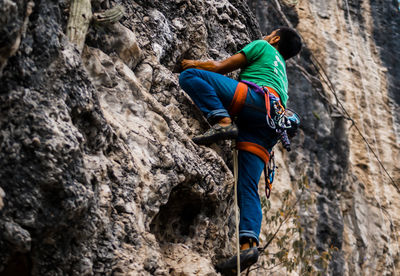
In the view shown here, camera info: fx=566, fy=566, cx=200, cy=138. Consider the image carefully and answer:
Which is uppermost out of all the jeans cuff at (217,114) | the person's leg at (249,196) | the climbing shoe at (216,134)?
the jeans cuff at (217,114)

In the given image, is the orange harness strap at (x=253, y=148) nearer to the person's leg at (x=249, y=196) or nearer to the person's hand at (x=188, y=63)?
the person's leg at (x=249, y=196)

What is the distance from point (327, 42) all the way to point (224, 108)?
6825 mm

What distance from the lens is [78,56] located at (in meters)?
3.28

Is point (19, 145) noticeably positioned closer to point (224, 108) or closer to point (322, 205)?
point (224, 108)

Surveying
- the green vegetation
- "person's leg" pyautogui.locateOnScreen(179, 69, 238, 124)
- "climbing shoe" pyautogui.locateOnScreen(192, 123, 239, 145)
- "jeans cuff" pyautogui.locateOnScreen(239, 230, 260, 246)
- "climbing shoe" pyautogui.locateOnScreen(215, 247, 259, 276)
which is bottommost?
the green vegetation

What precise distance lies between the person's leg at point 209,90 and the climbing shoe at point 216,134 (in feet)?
0.32

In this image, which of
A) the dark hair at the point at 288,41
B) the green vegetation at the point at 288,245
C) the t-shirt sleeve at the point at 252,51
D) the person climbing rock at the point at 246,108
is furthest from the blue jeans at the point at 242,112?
the green vegetation at the point at 288,245

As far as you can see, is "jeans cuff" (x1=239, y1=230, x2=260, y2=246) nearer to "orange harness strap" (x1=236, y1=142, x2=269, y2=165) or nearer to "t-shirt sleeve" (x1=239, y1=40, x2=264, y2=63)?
"orange harness strap" (x1=236, y1=142, x2=269, y2=165)

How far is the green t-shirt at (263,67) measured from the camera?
4691 mm

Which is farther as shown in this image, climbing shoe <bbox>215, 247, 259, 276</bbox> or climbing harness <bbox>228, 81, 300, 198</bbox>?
climbing harness <bbox>228, 81, 300, 198</bbox>

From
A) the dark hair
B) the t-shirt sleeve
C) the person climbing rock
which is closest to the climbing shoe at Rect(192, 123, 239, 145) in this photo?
the person climbing rock

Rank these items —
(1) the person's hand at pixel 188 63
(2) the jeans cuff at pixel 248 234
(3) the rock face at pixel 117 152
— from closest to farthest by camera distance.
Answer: (3) the rock face at pixel 117 152 < (2) the jeans cuff at pixel 248 234 < (1) the person's hand at pixel 188 63

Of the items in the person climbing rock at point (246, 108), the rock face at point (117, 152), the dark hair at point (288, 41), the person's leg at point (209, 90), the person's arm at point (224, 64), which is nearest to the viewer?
the rock face at point (117, 152)

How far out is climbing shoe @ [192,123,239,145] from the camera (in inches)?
168
